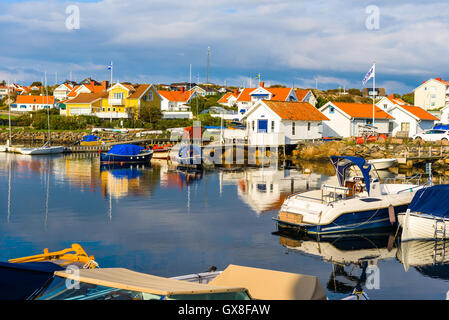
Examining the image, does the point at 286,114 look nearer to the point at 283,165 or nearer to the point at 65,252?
the point at 283,165

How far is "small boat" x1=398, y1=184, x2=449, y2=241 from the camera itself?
1819 cm

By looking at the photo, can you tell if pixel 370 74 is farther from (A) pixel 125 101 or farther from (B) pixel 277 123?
(A) pixel 125 101

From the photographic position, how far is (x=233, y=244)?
18.1m

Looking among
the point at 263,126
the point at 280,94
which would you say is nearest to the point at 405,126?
the point at 280,94

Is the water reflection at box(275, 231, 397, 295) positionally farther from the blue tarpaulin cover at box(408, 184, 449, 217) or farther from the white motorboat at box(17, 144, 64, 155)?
the white motorboat at box(17, 144, 64, 155)

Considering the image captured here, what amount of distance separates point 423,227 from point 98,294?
14442 millimetres

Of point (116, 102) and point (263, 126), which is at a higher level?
point (116, 102)

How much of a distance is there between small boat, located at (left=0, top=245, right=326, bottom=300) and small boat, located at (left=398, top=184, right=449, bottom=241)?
413 inches

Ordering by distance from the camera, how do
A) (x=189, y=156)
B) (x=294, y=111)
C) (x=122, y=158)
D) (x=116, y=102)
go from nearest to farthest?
(x=189, y=156)
(x=122, y=158)
(x=294, y=111)
(x=116, y=102)

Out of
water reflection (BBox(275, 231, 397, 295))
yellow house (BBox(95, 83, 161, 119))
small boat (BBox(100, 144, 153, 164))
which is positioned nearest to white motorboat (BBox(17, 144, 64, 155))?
small boat (BBox(100, 144, 153, 164))

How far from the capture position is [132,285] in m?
7.63

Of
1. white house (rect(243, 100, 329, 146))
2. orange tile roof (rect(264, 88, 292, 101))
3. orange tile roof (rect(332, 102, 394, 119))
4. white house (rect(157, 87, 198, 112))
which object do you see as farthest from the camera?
white house (rect(157, 87, 198, 112))
